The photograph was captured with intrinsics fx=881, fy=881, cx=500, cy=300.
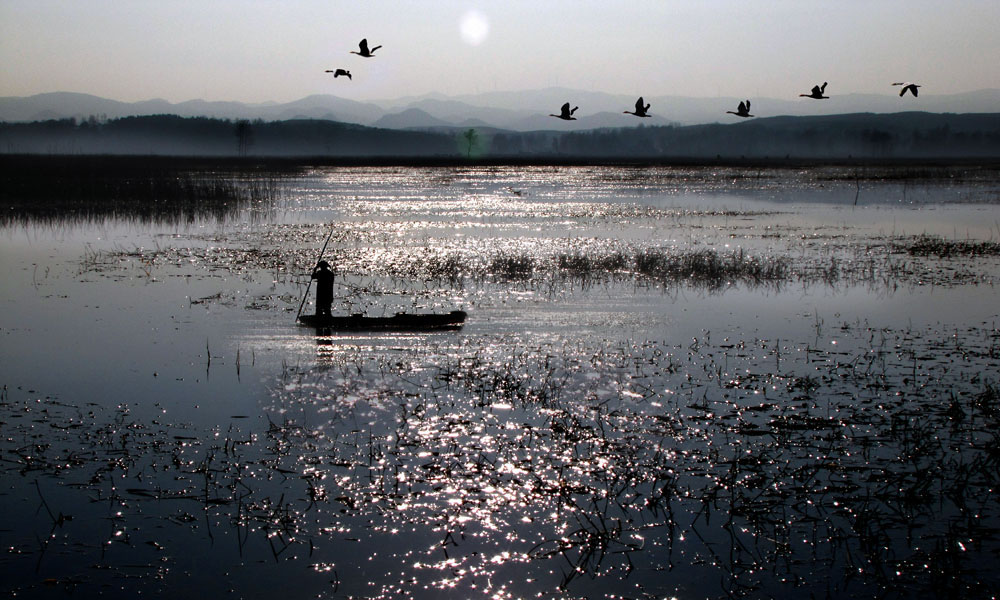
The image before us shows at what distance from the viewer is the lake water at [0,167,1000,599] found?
7395 mm

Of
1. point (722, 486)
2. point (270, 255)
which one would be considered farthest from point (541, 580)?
point (270, 255)

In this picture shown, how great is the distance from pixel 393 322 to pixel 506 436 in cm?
664

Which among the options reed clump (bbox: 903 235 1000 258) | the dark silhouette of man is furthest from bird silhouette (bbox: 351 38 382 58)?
reed clump (bbox: 903 235 1000 258)

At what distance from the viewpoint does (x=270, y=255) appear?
27.6 m

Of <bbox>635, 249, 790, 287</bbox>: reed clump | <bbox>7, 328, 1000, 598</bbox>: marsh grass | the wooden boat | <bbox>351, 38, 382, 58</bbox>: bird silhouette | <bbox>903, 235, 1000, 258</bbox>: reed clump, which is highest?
<bbox>351, 38, 382, 58</bbox>: bird silhouette

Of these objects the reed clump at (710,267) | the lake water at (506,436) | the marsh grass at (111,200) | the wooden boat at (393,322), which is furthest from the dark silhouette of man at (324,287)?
the marsh grass at (111,200)

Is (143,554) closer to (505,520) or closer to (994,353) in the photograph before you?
(505,520)

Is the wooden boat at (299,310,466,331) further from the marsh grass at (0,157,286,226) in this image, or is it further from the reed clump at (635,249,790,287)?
the marsh grass at (0,157,286,226)

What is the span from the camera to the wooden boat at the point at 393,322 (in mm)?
16594

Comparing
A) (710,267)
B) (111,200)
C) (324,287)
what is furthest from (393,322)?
(111,200)

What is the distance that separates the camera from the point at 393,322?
16594mm

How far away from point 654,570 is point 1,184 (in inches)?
2200

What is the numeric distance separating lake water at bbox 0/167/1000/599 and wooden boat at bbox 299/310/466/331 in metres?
0.38

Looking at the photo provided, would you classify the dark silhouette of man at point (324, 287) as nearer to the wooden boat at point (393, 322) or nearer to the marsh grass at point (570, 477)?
the wooden boat at point (393, 322)
